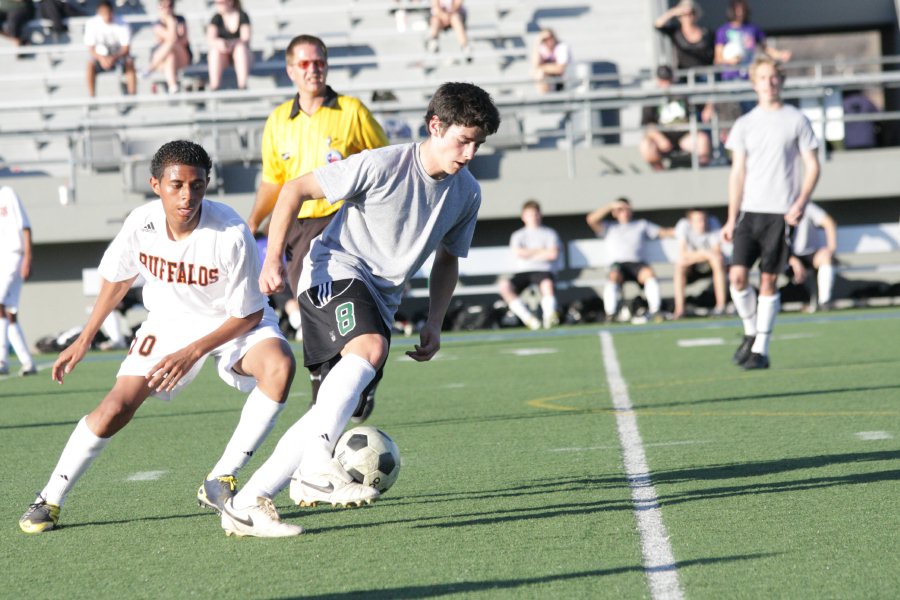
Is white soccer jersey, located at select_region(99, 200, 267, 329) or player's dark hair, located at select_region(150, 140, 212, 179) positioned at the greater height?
player's dark hair, located at select_region(150, 140, 212, 179)

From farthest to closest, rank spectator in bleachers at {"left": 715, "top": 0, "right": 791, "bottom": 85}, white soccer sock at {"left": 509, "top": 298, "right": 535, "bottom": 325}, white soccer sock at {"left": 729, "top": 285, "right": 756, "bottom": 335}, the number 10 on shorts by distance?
spectator in bleachers at {"left": 715, "top": 0, "right": 791, "bottom": 85}
white soccer sock at {"left": 509, "top": 298, "right": 535, "bottom": 325}
white soccer sock at {"left": 729, "top": 285, "right": 756, "bottom": 335}
the number 10 on shorts

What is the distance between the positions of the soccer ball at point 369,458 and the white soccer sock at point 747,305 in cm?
557

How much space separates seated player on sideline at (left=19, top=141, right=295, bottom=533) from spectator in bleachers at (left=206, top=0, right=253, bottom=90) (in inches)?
604

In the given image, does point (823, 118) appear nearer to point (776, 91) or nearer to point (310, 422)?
point (776, 91)

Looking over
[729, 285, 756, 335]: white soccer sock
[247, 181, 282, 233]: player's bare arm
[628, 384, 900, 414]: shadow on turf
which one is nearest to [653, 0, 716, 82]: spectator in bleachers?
[729, 285, 756, 335]: white soccer sock

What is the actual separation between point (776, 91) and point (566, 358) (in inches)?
Result: 138

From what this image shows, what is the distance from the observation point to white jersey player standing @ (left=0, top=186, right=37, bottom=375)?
495 inches

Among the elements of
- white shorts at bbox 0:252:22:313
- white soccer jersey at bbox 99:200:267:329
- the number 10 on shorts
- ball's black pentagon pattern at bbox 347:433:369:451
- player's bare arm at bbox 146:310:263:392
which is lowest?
white shorts at bbox 0:252:22:313

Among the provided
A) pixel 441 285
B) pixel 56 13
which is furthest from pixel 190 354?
pixel 56 13

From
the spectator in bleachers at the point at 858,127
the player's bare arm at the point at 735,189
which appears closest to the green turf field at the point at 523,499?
the player's bare arm at the point at 735,189

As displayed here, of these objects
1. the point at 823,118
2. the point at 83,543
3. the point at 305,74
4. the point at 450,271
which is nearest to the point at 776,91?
the point at 305,74

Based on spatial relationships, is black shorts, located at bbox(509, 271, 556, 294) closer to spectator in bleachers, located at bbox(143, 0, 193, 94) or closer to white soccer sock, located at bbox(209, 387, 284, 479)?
spectator in bleachers, located at bbox(143, 0, 193, 94)

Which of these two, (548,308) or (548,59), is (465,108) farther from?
(548,59)

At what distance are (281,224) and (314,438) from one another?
0.76 meters
